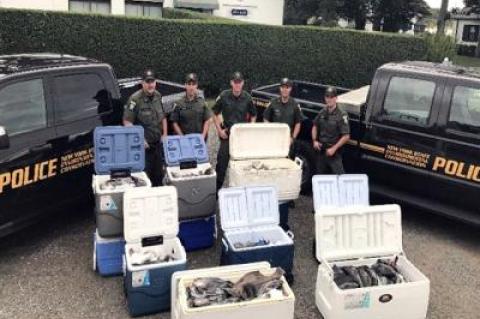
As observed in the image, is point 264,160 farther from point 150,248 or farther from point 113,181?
point 150,248

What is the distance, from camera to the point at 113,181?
534cm

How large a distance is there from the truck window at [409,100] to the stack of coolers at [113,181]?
319 cm

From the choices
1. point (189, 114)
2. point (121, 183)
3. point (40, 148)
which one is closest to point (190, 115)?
point (189, 114)

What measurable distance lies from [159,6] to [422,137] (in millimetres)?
18442

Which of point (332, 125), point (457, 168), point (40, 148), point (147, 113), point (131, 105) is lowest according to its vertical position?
point (457, 168)

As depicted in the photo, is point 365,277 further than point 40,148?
No

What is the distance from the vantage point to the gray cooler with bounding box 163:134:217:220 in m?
5.35

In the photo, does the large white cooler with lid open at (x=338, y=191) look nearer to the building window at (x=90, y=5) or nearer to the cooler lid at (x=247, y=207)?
the cooler lid at (x=247, y=207)

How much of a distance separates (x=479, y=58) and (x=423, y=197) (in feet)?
132

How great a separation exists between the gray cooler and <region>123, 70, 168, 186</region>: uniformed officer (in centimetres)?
61

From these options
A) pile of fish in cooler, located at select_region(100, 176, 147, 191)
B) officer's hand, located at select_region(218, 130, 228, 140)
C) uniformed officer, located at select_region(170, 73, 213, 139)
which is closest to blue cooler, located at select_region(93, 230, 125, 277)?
pile of fish in cooler, located at select_region(100, 176, 147, 191)

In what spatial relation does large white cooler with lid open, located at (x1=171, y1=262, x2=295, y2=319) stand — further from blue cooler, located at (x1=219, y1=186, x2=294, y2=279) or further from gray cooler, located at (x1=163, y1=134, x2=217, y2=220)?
gray cooler, located at (x1=163, y1=134, x2=217, y2=220)

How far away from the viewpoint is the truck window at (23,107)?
499cm

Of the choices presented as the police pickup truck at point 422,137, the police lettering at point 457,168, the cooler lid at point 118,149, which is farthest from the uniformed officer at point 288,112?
the cooler lid at point 118,149
